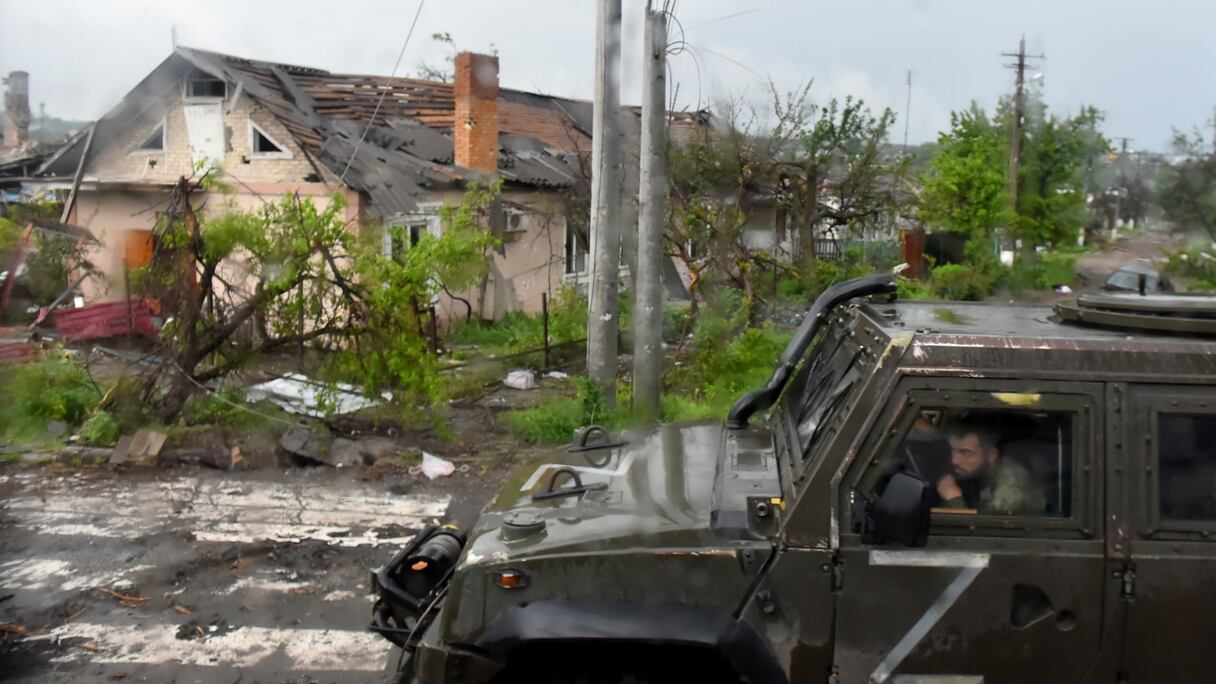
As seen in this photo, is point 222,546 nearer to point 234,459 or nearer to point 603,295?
point 234,459

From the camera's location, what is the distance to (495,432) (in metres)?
10.7

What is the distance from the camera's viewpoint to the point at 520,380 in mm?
13211

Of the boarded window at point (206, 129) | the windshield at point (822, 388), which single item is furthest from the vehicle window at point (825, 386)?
the boarded window at point (206, 129)

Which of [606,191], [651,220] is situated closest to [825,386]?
[651,220]

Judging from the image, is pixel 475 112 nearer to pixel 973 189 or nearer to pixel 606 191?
pixel 606 191

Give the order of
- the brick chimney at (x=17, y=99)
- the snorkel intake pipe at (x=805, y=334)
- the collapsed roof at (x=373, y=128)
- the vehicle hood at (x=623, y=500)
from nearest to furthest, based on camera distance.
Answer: the vehicle hood at (x=623, y=500) < the snorkel intake pipe at (x=805, y=334) < the brick chimney at (x=17, y=99) < the collapsed roof at (x=373, y=128)

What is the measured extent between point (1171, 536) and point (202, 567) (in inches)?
215

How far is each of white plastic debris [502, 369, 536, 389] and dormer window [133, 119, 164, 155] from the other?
27.6 feet

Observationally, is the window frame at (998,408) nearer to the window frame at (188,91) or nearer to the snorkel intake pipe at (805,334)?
the snorkel intake pipe at (805,334)

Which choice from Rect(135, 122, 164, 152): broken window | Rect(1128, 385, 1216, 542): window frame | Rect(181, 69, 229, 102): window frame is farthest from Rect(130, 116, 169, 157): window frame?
Rect(1128, 385, 1216, 542): window frame

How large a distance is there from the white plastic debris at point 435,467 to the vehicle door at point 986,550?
20.1 ft

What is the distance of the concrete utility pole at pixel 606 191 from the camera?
10195mm

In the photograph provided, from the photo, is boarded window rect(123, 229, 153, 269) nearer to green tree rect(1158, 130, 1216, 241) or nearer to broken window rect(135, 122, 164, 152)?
broken window rect(135, 122, 164, 152)

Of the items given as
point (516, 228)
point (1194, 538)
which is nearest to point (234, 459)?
point (1194, 538)
